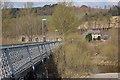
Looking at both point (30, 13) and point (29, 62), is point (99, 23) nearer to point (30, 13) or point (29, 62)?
point (30, 13)

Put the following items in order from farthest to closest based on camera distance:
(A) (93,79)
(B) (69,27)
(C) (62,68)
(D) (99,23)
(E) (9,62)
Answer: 1. (D) (99,23)
2. (B) (69,27)
3. (A) (93,79)
4. (C) (62,68)
5. (E) (9,62)

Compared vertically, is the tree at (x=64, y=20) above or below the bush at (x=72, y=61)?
above

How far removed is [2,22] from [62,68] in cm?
1301

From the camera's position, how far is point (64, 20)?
35656mm

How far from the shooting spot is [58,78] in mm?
16172

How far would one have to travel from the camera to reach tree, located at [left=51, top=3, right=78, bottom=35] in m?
35.3

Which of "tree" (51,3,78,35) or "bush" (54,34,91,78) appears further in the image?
"tree" (51,3,78,35)

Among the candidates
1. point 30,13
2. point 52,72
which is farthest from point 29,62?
point 30,13

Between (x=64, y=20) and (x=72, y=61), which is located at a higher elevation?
(x=64, y=20)

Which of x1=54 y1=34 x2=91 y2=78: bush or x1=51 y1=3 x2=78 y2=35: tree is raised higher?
x1=51 y1=3 x2=78 y2=35: tree

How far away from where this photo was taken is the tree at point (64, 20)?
35.3 meters

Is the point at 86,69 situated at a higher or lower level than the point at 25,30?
lower

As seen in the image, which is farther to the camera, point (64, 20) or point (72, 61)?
point (64, 20)

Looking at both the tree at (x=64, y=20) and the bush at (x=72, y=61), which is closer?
the bush at (x=72, y=61)
